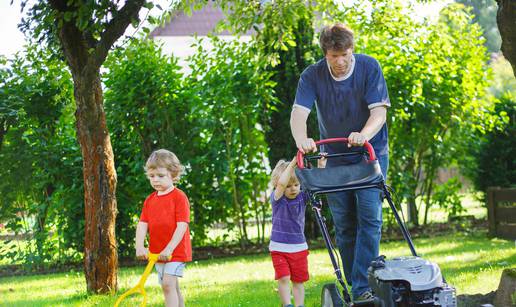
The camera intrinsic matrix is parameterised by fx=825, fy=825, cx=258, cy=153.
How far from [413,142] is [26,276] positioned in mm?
5636

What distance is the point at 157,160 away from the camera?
5.39m

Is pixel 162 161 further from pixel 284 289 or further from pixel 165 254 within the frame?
pixel 284 289

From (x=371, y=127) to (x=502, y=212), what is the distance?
6.74 metres

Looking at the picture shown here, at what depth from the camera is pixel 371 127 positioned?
4.72m

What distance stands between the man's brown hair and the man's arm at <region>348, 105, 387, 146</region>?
1.36 ft

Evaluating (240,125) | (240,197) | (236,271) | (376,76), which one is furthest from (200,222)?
(376,76)

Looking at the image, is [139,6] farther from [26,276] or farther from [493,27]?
[493,27]

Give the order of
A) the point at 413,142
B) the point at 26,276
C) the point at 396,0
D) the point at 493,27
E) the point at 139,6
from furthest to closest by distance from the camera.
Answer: the point at 493,27, the point at 413,142, the point at 396,0, the point at 26,276, the point at 139,6

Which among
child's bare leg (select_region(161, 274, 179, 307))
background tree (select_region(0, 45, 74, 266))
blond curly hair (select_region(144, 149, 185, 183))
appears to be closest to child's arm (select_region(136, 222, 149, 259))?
child's bare leg (select_region(161, 274, 179, 307))

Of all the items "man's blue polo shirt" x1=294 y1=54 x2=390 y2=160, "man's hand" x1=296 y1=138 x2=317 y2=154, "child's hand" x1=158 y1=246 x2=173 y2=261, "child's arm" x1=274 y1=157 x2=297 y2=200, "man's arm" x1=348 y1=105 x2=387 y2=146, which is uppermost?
"man's blue polo shirt" x1=294 y1=54 x2=390 y2=160

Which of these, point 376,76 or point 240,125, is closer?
point 376,76

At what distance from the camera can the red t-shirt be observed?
17.6ft

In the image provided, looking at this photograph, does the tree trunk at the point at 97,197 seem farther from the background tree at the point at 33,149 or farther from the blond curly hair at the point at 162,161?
the background tree at the point at 33,149

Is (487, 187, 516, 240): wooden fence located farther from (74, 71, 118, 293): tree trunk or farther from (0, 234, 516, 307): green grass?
(74, 71, 118, 293): tree trunk
